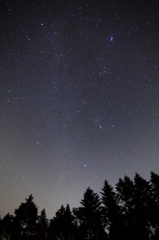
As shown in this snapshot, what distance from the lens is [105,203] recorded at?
22.6 m

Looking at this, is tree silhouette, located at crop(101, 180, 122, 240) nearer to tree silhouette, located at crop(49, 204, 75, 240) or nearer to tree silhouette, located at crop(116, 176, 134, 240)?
tree silhouette, located at crop(116, 176, 134, 240)

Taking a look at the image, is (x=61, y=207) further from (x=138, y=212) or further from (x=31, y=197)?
(x=138, y=212)

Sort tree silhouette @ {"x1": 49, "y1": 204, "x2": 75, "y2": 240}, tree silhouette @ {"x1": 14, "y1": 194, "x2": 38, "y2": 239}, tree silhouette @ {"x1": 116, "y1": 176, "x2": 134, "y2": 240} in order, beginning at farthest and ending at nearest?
tree silhouette @ {"x1": 49, "y1": 204, "x2": 75, "y2": 240} < tree silhouette @ {"x1": 14, "y1": 194, "x2": 38, "y2": 239} < tree silhouette @ {"x1": 116, "y1": 176, "x2": 134, "y2": 240}

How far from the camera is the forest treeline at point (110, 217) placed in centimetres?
1892

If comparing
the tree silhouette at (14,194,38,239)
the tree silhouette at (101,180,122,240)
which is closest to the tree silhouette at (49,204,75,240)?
the tree silhouette at (14,194,38,239)

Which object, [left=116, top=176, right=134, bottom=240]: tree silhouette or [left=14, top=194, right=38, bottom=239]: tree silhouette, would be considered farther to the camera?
[left=14, top=194, right=38, bottom=239]: tree silhouette

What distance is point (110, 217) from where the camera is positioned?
20.9m

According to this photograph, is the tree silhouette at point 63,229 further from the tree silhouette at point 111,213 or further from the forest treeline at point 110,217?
the tree silhouette at point 111,213

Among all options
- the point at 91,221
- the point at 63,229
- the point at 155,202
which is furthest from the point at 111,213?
the point at 63,229

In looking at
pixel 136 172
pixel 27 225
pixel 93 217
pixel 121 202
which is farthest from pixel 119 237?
pixel 27 225

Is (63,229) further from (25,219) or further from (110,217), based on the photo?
(110,217)

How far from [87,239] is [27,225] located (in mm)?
13109

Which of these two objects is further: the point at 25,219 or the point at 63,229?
the point at 63,229

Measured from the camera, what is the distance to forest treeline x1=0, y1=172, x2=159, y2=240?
18.9 metres
